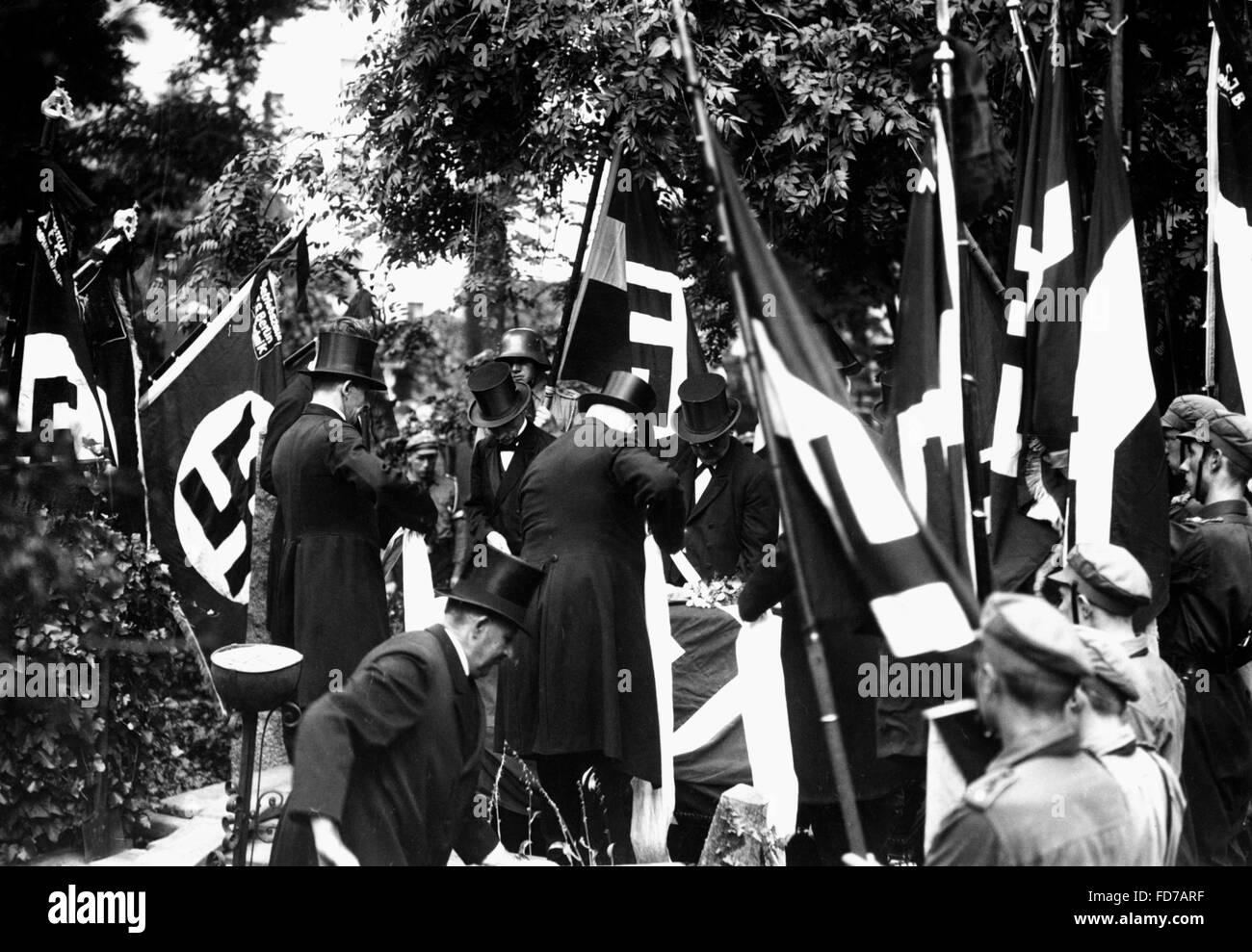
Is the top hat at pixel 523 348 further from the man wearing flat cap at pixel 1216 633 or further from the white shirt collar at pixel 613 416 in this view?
the man wearing flat cap at pixel 1216 633

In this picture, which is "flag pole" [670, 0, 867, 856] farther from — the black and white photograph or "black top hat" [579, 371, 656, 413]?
"black top hat" [579, 371, 656, 413]

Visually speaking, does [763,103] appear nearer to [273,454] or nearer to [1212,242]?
[1212,242]

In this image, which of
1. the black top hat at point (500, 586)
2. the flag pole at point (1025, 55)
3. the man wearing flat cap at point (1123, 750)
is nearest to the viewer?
the man wearing flat cap at point (1123, 750)

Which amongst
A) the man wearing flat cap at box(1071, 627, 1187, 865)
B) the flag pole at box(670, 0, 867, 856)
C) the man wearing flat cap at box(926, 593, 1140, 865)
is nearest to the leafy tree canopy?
the flag pole at box(670, 0, 867, 856)

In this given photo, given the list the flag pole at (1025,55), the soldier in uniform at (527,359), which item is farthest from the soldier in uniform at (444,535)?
the flag pole at (1025,55)

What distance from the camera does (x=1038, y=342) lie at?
223 inches

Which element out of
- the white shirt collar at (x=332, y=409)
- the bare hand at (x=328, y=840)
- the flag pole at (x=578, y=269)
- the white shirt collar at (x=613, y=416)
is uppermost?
the flag pole at (x=578, y=269)

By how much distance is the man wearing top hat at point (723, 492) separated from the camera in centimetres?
668

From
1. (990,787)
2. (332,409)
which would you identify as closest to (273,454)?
(332,409)

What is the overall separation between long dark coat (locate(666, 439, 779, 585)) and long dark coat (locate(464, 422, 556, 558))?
2.52ft

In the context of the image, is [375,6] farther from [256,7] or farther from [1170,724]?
[1170,724]

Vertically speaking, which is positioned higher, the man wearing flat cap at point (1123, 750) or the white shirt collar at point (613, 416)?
the white shirt collar at point (613, 416)

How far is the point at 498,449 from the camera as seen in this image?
7.02 metres

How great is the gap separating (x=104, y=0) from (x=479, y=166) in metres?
2.11
